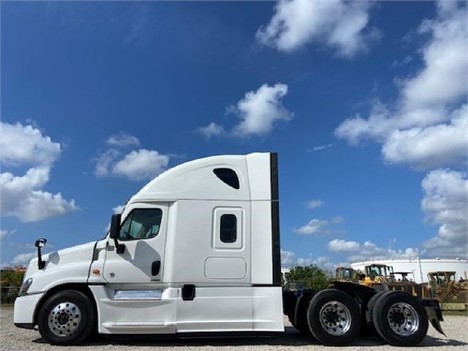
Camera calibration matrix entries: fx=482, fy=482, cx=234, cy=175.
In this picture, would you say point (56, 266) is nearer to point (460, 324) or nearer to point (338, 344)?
point (338, 344)

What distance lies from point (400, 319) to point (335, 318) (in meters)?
1.34

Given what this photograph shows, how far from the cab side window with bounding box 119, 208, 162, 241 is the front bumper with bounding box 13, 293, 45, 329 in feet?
6.29

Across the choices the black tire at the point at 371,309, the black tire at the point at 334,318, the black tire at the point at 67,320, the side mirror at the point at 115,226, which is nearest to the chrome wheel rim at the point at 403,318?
the black tire at the point at 371,309

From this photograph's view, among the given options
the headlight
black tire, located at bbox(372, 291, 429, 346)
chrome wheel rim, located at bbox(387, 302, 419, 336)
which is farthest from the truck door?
chrome wheel rim, located at bbox(387, 302, 419, 336)

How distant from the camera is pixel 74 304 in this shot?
29.2ft

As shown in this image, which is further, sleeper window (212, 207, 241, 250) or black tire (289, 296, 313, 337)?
black tire (289, 296, 313, 337)

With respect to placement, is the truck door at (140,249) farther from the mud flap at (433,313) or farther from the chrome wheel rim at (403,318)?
the mud flap at (433,313)

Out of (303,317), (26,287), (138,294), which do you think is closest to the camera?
(138,294)

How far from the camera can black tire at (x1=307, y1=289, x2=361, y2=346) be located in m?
9.24

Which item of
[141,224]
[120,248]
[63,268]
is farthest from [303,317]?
[63,268]

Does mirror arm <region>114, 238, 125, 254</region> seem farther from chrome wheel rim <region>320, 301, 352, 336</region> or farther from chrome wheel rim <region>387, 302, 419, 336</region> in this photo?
chrome wheel rim <region>387, 302, 419, 336</region>

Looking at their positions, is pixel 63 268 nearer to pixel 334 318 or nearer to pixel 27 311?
pixel 27 311

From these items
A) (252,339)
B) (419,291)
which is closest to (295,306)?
(252,339)

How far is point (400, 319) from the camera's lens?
379 inches
